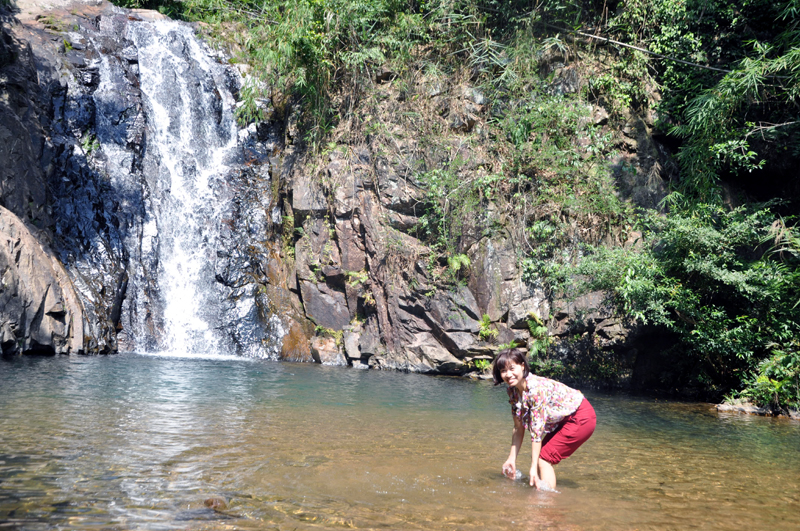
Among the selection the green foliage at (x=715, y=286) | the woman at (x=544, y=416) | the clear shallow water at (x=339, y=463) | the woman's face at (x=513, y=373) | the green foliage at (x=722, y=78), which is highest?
the green foliage at (x=722, y=78)

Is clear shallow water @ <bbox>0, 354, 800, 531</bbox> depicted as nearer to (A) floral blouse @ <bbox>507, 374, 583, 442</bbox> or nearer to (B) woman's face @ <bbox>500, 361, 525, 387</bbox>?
(A) floral blouse @ <bbox>507, 374, 583, 442</bbox>

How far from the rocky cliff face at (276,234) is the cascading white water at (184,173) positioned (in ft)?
0.45

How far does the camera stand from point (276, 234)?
52.8 ft

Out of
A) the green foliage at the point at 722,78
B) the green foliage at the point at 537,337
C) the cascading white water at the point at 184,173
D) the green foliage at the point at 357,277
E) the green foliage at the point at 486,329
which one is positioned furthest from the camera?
the cascading white water at the point at 184,173

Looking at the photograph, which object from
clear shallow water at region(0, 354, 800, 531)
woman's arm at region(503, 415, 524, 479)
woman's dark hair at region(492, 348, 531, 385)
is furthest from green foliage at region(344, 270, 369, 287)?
woman's dark hair at region(492, 348, 531, 385)

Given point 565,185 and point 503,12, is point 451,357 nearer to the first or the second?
point 565,185

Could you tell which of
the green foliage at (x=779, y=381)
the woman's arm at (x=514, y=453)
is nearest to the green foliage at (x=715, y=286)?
the green foliage at (x=779, y=381)

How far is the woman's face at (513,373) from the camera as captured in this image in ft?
14.5

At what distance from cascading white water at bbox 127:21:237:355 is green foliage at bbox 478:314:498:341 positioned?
660 cm

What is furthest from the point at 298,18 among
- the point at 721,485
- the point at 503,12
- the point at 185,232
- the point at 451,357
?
the point at 721,485

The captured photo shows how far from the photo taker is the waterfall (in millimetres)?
14539

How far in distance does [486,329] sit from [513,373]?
8.32 metres

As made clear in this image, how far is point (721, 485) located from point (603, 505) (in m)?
1.49

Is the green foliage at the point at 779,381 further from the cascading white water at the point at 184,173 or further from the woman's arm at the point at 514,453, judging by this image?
the cascading white water at the point at 184,173
